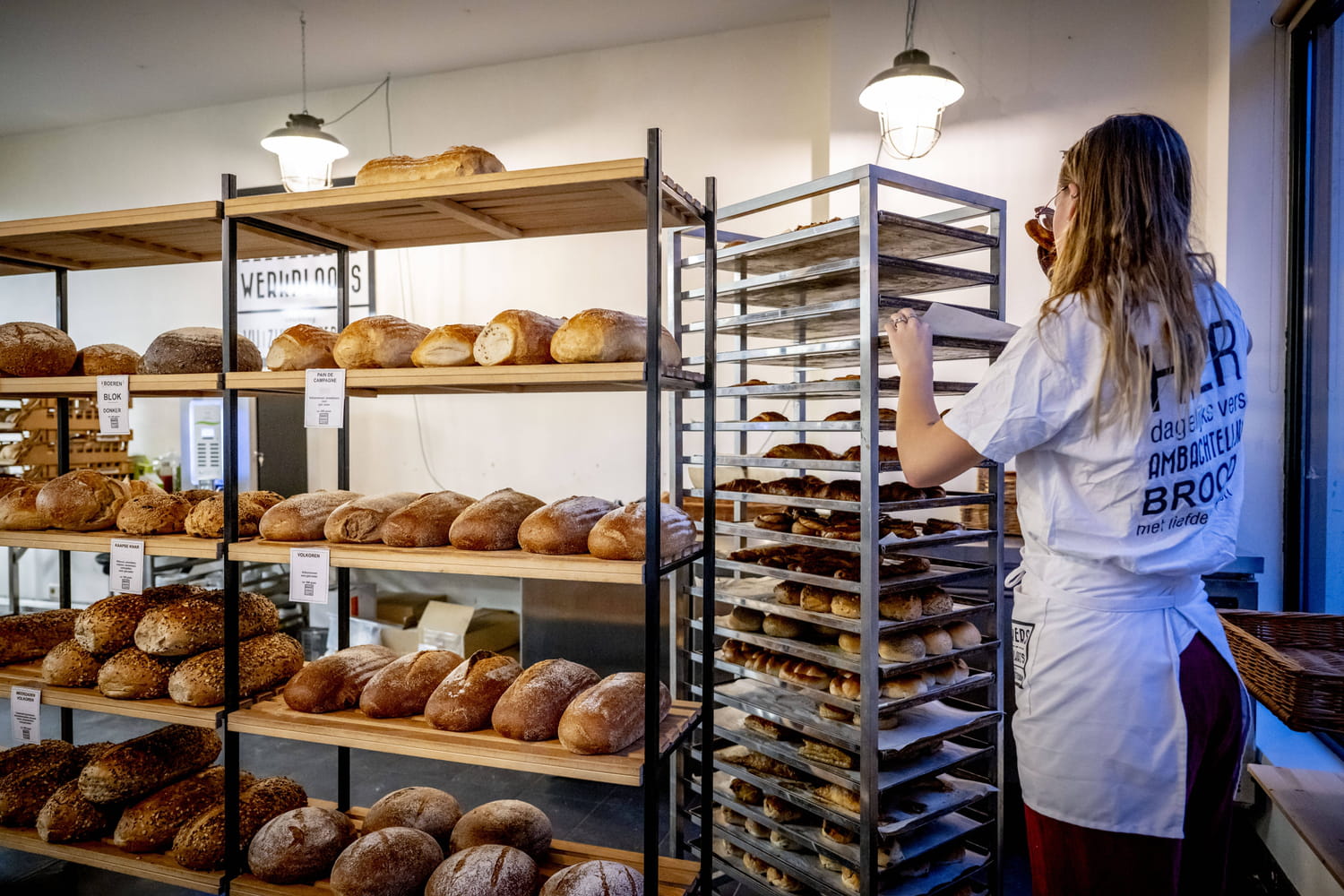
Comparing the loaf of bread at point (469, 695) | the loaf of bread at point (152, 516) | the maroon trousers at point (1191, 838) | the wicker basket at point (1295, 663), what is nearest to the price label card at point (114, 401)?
the loaf of bread at point (152, 516)

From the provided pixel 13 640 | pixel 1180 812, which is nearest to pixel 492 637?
pixel 13 640

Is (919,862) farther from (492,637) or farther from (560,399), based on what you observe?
(560,399)

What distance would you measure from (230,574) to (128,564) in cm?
31

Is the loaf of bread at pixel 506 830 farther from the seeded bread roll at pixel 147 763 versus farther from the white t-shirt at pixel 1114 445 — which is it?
the white t-shirt at pixel 1114 445

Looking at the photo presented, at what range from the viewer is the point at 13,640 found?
238cm

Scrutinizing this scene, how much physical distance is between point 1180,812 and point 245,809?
216 centimetres

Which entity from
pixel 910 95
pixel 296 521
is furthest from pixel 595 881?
pixel 910 95

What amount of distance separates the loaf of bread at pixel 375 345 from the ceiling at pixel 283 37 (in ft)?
9.04

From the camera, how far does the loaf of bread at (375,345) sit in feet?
6.23

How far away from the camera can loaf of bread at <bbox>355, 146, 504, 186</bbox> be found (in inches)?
72.4

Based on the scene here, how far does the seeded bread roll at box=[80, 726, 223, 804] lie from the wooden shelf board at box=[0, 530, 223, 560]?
1.84ft

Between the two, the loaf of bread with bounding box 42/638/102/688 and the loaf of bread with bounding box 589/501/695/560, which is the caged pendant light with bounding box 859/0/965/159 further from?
the loaf of bread with bounding box 42/638/102/688

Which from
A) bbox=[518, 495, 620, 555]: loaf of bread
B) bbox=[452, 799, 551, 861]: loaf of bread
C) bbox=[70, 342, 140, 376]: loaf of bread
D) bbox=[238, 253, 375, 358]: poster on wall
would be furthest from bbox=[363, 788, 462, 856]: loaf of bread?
bbox=[238, 253, 375, 358]: poster on wall

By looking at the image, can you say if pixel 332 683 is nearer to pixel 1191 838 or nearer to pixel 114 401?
pixel 114 401
